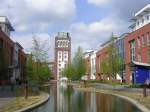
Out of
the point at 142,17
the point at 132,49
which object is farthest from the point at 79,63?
the point at 142,17

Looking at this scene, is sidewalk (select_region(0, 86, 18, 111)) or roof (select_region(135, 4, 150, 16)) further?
roof (select_region(135, 4, 150, 16))

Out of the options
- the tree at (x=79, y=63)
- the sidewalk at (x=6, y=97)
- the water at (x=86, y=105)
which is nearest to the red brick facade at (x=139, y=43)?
the tree at (x=79, y=63)

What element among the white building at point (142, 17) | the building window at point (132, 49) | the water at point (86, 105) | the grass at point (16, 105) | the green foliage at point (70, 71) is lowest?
the water at point (86, 105)

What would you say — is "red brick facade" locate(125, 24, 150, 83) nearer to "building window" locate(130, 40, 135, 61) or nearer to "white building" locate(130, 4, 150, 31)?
"building window" locate(130, 40, 135, 61)

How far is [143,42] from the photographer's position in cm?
8369

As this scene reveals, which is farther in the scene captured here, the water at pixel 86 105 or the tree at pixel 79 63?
the tree at pixel 79 63

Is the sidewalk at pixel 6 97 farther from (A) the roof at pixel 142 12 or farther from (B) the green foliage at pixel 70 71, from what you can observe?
(B) the green foliage at pixel 70 71

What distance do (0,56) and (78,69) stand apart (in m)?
40.8

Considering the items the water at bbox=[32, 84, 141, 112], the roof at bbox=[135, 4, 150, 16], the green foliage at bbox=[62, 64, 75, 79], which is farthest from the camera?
the green foliage at bbox=[62, 64, 75, 79]

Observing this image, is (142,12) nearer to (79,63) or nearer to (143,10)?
(143,10)

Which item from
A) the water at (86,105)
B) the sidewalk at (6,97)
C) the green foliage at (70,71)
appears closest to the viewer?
the water at (86,105)

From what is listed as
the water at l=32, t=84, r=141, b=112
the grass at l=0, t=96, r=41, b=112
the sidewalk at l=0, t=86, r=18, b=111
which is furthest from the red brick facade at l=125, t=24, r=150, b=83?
the grass at l=0, t=96, r=41, b=112

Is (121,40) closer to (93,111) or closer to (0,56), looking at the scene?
(0,56)

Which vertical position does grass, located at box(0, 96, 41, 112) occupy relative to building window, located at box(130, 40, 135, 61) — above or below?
below
